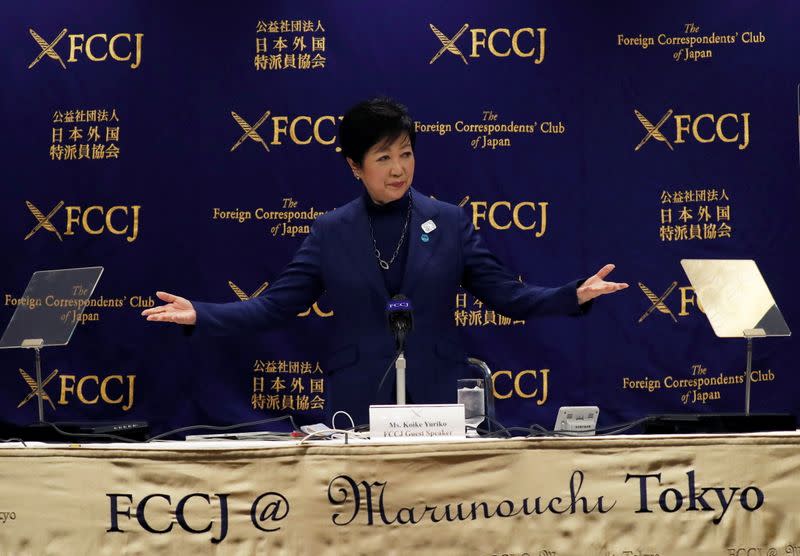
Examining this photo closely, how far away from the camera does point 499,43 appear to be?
415 centimetres

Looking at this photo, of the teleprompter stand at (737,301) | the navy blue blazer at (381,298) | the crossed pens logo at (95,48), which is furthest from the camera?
the crossed pens logo at (95,48)

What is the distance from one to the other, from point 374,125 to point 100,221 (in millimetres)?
1886

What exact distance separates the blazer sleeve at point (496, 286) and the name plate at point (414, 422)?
2.43 ft

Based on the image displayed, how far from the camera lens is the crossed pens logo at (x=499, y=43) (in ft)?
13.6

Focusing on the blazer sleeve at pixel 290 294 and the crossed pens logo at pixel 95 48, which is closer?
the blazer sleeve at pixel 290 294

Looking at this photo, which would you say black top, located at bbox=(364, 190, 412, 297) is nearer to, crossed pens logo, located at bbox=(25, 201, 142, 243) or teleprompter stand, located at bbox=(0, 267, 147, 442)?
teleprompter stand, located at bbox=(0, 267, 147, 442)

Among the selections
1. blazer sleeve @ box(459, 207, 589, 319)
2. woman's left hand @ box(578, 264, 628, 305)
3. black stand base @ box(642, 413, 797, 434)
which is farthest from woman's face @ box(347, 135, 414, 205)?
black stand base @ box(642, 413, 797, 434)

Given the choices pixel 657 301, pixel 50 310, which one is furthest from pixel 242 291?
pixel 657 301

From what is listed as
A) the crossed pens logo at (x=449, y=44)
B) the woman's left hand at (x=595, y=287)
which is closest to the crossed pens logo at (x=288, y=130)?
the crossed pens logo at (x=449, y=44)

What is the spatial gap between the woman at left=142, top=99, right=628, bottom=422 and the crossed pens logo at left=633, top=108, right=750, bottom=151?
157 centimetres

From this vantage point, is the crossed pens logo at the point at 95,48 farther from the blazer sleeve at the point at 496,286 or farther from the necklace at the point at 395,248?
the blazer sleeve at the point at 496,286

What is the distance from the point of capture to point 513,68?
414cm

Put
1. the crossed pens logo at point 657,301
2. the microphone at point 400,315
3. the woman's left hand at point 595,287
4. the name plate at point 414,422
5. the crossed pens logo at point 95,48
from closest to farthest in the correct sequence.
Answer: the name plate at point 414,422 → the microphone at point 400,315 → the woman's left hand at point 595,287 → the crossed pens logo at point 657,301 → the crossed pens logo at point 95,48

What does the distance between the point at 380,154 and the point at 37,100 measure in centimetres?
220
